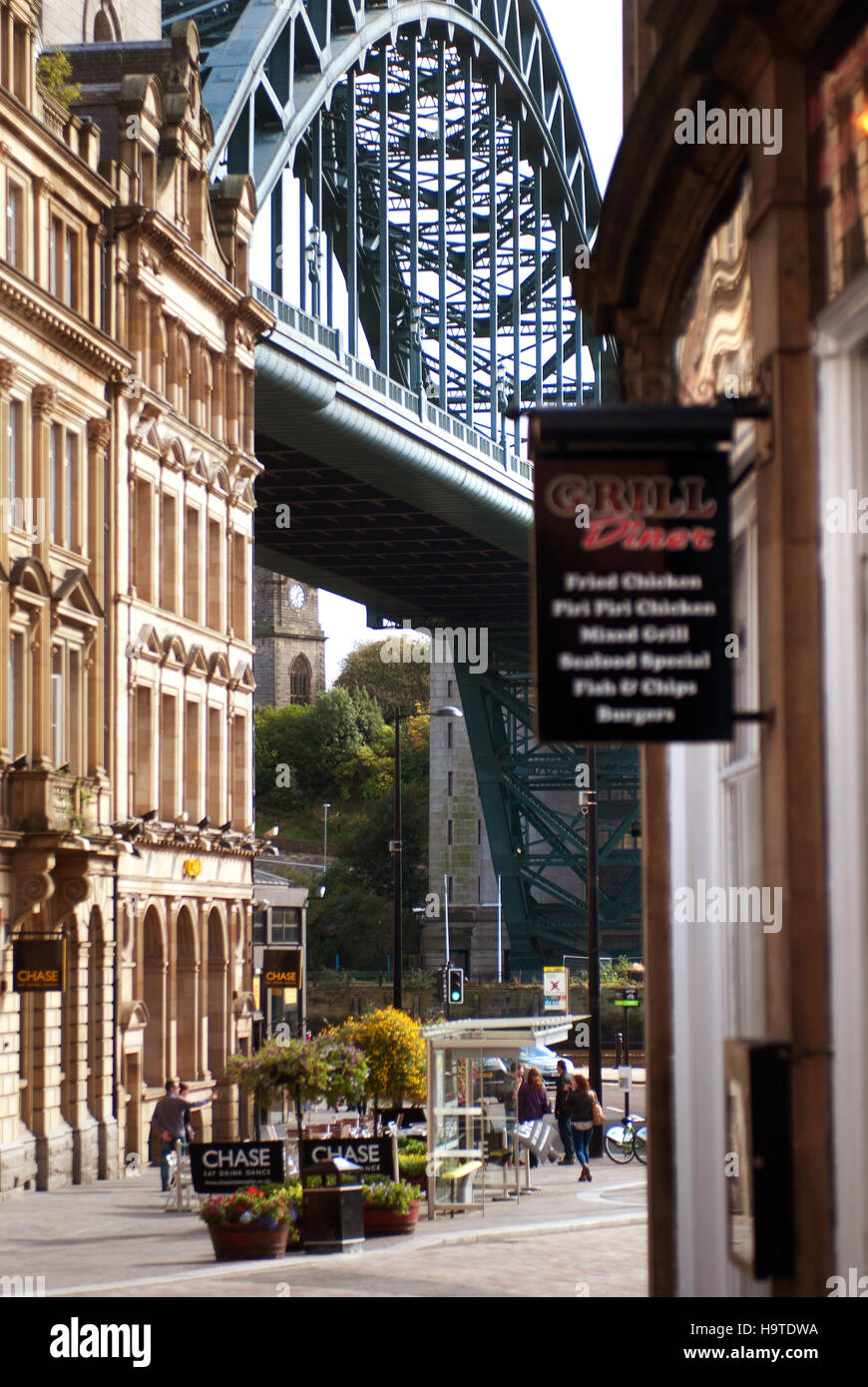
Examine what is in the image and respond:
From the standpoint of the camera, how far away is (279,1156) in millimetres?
23922

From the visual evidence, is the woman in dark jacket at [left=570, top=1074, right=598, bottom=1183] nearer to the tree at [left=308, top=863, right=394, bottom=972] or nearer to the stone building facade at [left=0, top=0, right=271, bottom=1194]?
the stone building facade at [left=0, top=0, right=271, bottom=1194]

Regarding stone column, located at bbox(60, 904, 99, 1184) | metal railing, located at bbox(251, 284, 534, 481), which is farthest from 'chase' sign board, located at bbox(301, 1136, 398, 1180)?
metal railing, located at bbox(251, 284, 534, 481)

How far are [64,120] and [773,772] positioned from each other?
105ft

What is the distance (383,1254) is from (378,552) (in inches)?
2521

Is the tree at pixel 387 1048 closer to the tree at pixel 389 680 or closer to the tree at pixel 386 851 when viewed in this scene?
the tree at pixel 386 851

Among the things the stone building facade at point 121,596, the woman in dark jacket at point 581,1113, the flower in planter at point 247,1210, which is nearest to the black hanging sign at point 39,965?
the stone building facade at point 121,596

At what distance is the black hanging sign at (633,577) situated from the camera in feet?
30.0

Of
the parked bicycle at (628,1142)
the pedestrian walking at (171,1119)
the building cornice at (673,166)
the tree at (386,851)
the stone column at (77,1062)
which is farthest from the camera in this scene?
Result: the tree at (386,851)

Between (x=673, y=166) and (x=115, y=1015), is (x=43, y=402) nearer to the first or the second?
(x=115, y=1015)

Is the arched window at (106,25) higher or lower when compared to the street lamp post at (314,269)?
higher

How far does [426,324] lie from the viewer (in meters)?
87.5

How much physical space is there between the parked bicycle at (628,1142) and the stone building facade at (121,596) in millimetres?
8952

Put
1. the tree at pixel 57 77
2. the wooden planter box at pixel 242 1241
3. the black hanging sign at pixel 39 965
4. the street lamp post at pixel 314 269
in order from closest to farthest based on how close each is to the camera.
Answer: the wooden planter box at pixel 242 1241
the black hanging sign at pixel 39 965
the tree at pixel 57 77
the street lamp post at pixel 314 269
